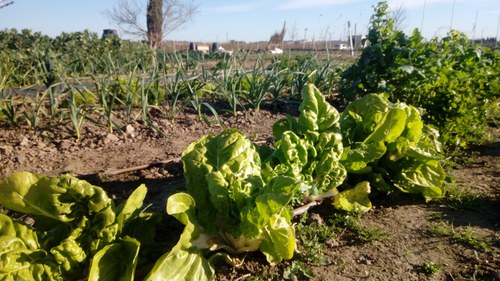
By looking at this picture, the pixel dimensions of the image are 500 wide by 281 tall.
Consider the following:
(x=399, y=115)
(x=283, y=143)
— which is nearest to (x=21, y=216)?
(x=283, y=143)

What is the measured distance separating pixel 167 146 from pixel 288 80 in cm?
254

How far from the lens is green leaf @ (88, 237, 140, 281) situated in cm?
168

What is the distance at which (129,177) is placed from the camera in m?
3.03

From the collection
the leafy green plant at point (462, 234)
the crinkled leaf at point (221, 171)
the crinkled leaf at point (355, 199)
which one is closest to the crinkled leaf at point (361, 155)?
the crinkled leaf at point (355, 199)

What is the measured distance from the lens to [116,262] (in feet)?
5.85

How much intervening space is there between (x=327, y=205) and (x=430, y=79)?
2490mm

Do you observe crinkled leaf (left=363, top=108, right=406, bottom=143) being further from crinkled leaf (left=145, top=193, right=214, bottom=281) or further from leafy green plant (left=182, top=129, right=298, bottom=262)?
crinkled leaf (left=145, top=193, right=214, bottom=281)

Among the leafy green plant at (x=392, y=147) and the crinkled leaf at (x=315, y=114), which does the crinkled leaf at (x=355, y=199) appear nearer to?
the leafy green plant at (x=392, y=147)

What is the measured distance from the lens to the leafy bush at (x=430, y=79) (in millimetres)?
4004

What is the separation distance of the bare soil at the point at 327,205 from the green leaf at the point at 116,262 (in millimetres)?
472

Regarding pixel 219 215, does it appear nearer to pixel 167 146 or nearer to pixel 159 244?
pixel 159 244

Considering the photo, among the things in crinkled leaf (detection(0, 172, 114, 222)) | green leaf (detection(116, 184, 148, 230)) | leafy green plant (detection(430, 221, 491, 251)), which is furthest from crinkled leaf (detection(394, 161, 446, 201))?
crinkled leaf (detection(0, 172, 114, 222))

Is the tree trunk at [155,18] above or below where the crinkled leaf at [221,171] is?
above

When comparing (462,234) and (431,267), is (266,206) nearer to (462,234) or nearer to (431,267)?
(431,267)
